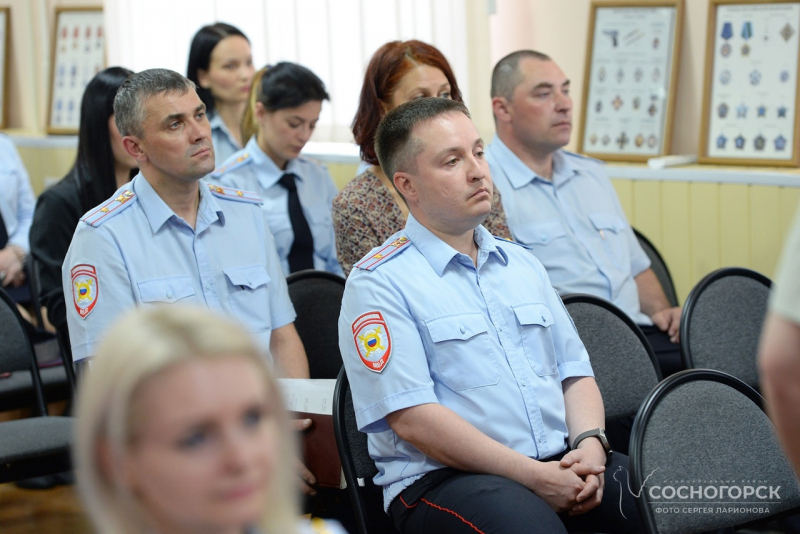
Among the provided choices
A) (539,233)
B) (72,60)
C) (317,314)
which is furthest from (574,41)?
(72,60)

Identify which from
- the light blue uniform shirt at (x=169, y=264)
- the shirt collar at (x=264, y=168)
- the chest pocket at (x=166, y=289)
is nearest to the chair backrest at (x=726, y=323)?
the light blue uniform shirt at (x=169, y=264)

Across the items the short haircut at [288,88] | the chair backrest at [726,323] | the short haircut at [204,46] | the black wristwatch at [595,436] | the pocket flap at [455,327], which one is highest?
the short haircut at [204,46]

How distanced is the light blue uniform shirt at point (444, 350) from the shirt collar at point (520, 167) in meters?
0.98

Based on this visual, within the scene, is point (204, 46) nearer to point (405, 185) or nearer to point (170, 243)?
point (170, 243)

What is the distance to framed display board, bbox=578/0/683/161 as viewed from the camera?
139 inches

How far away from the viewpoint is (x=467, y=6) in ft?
13.0

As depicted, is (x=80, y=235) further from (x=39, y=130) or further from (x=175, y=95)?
(x=39, y=130)

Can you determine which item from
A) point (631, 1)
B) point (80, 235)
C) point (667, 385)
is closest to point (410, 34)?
point (631, 1)

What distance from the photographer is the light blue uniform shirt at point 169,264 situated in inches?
83.7

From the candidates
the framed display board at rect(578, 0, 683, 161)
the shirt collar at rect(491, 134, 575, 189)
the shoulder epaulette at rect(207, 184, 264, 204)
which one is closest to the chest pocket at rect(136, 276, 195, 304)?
the shoulder epaulette at rect(207, 184, 264, 204)

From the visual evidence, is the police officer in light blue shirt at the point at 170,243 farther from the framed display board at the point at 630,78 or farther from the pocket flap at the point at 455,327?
the framed display board at the point at 630,78

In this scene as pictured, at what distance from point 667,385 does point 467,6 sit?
262cm

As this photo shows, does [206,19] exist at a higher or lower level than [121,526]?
higher

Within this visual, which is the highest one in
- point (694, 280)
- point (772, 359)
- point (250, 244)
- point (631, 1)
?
point (631, 1)
